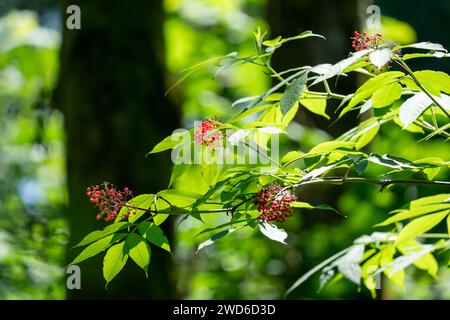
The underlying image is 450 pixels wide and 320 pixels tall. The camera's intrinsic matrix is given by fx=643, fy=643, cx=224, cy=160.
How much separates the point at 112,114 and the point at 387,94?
1.46 meters

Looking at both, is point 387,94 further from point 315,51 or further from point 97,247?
point 315,51

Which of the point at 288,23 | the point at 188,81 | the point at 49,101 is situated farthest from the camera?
the point at 188,81

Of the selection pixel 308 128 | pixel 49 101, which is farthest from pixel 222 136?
pixel 49 101

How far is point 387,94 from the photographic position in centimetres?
80

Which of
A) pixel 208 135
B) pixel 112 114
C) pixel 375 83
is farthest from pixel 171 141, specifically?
pixel 112 114

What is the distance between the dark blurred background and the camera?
214 centimetres

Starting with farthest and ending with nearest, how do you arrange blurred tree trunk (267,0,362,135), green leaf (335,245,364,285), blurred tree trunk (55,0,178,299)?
blurred tree trunk (267,0,362,135), blurred tree trunk (55,0,178,299), green leaf (335,245,364,285)

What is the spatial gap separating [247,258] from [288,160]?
7.48ft

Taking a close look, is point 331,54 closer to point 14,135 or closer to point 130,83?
point 130,83

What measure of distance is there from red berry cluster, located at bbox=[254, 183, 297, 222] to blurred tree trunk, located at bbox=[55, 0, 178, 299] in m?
1.28

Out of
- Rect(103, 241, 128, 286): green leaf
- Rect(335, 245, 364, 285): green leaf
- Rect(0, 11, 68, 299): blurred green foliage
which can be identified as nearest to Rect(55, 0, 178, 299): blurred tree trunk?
Rect(0, 11, 68, 299): blurred green foliage

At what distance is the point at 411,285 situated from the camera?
344 centimetres

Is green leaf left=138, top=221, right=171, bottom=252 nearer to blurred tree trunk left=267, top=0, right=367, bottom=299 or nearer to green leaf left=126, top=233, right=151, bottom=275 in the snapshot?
green leaf left=126, top=233, right=151, bottom=275

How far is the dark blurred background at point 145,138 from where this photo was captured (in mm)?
2141
